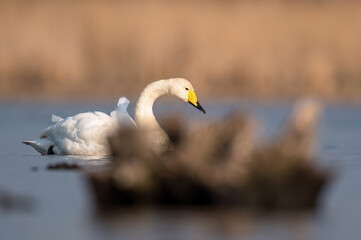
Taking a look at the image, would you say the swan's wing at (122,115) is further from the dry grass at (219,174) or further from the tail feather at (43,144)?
the dry grass at (219,174)

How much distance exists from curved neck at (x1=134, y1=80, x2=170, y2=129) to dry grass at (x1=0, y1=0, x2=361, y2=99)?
6.99m

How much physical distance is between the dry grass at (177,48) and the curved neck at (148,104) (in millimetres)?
6987

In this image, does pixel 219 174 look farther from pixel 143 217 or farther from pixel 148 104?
pixel 148 104

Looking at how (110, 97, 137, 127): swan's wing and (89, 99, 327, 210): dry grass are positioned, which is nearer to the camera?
(89, 99, 327, 210): dry grass

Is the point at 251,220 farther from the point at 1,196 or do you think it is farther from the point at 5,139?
the point at 5,139

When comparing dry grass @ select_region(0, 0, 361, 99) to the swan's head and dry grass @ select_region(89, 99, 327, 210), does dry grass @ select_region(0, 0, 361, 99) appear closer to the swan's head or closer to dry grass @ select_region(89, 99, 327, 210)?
the swan's head

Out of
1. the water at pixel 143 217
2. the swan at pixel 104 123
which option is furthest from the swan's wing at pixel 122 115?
the water at pixel 143 217

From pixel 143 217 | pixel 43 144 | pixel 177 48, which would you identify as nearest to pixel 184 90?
pixel 43 144

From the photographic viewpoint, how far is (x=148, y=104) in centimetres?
889

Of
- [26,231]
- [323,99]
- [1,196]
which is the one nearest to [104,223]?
[26,231]

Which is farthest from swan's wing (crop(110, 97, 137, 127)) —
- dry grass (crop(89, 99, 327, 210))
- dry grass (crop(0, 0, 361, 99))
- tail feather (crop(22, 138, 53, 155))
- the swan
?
dry grass (crop(0, 0, 361, 99))

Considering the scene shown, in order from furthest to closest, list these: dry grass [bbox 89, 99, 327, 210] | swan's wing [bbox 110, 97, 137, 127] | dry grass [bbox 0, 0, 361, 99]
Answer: dry grass [bbox 0, 0, 361, 99] < swan's wing [bbox 110, 97, 137, 127] < dry grass [bbox 89, 99, 327, 210]

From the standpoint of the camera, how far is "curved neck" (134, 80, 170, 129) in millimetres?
8750

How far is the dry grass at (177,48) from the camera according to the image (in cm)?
1614
